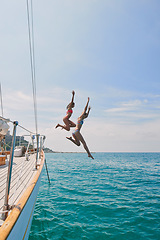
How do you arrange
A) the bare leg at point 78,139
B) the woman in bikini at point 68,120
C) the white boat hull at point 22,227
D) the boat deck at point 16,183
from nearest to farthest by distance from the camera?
the white boat hull at point 22,227, the boat deck at point 16,183, the bare leg at point 78,139, the woman in bikini at point 68,120

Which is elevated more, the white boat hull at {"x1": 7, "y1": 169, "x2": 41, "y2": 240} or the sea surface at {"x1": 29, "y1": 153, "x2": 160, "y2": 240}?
the white boat hull at {"x1": 7, "y1": 169, "x2": 41, "y2": 240}

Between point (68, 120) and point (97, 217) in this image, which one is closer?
point (68, 120)

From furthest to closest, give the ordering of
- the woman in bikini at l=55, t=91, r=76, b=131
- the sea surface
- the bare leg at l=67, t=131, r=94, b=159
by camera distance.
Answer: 1. the sea surface
2. the woman in bikini at l=55, t=91, r=76, b=131
3. the bare leg at l=67, t=131, r=94, b=159

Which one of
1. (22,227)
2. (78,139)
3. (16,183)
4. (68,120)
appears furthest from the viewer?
(16,183)

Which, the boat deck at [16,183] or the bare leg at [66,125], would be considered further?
the bare leg at [66,125]

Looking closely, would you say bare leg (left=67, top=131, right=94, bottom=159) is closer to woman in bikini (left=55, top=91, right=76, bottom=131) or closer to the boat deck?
woman in bikini (left=55, top=91, right=76, bottom=131)

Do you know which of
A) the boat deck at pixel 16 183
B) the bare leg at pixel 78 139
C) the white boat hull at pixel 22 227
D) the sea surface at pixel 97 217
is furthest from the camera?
the sea surface at pixel 97 217

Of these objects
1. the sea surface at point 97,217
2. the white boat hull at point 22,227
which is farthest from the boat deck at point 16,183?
the sea surface at point 97,217

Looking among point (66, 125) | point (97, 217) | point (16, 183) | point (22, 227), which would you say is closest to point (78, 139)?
point (66, 125)

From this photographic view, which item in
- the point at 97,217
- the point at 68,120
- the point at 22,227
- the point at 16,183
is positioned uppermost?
the point at 68,120

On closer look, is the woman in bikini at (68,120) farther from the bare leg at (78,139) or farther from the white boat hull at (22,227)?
the white boat hull at (22,227)

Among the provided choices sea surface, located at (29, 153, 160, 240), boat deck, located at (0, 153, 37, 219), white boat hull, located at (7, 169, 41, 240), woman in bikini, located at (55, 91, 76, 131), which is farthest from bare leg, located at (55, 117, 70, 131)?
sea surface, located at (29, 153, 160, 240)

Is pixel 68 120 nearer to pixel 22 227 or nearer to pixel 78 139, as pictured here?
pixel 78 139

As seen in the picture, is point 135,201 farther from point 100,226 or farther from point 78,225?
point 78,225
